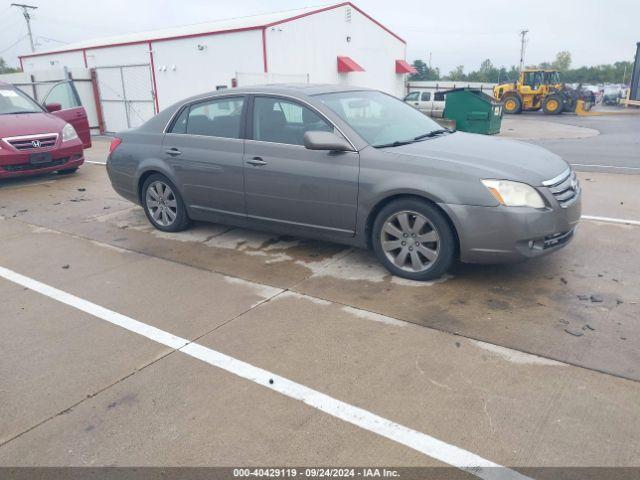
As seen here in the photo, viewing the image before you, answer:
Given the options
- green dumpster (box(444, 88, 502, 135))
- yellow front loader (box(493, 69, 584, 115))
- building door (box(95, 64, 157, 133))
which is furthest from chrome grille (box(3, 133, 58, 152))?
yellow front loader (box(493, 69, 584, 115))

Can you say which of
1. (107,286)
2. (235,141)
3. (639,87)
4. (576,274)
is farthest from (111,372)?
(639,87)

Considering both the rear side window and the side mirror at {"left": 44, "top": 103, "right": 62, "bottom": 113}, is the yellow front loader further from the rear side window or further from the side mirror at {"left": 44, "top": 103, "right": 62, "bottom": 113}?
the rear side window

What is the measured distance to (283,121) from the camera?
5066 mm

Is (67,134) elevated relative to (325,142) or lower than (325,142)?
lower

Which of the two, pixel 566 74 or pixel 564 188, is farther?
pixel 566 74

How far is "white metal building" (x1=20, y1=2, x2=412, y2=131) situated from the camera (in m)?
17.4

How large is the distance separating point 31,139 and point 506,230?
7959 mm

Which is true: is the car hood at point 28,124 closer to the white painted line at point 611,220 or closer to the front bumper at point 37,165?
the front bumper at point 37,165

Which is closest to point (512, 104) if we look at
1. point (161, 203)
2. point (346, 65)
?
point (346, 65)

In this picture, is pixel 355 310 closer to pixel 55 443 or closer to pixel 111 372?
pixel 111 372

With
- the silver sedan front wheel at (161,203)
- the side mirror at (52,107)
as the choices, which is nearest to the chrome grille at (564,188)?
the silver sedan front wheel at (161,203)

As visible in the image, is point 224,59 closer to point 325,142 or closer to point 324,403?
point 325,142

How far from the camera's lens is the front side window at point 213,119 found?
5.34m

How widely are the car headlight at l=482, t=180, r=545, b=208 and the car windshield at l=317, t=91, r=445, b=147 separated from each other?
3.36 feet
